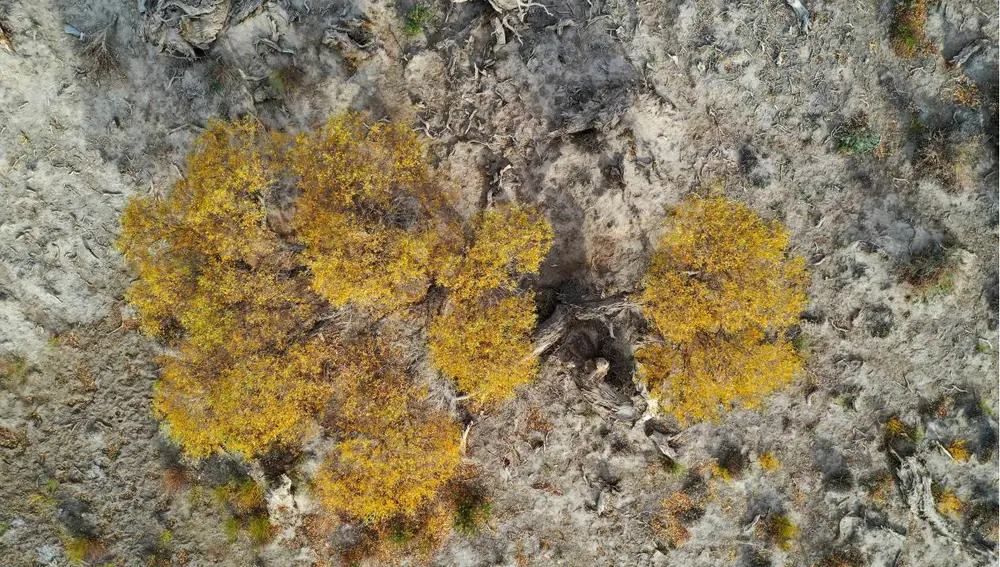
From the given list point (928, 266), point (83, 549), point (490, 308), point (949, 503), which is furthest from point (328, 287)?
point (949, 503)

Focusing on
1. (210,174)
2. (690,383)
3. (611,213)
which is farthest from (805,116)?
(210,174)

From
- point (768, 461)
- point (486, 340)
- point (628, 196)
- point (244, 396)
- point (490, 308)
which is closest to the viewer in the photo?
point (486, 340)

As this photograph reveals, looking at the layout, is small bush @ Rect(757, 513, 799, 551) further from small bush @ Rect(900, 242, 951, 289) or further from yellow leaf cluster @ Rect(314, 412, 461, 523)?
yellow leaf cluster @ Rect(314, 412, 461, 523)

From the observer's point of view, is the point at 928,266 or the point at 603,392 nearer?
the point at 603,392

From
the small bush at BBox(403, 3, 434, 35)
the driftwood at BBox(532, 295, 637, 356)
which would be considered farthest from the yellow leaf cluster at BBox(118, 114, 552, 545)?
the small bush at BBox(403, 3, 434, 35)

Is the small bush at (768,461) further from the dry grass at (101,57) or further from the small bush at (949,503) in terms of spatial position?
the dry grass at (101,57)

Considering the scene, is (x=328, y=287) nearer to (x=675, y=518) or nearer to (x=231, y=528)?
(x=231, y=528)
